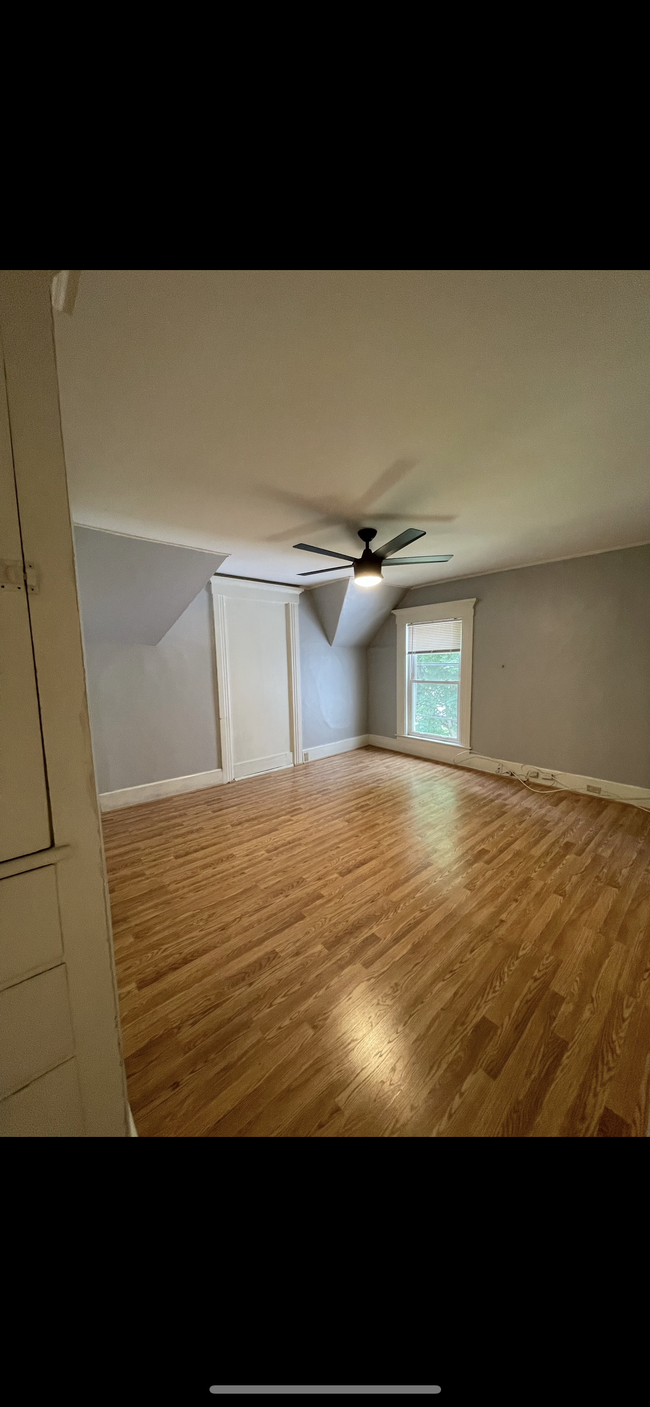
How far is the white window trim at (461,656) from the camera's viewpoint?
4.26 metres

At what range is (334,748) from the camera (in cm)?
514

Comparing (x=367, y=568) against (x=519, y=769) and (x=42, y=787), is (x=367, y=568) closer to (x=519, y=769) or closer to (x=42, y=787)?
(x=42, y=787)

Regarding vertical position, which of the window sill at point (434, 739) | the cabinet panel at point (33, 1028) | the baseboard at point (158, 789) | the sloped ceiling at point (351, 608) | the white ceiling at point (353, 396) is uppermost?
the white ceiling at point (353, 396)

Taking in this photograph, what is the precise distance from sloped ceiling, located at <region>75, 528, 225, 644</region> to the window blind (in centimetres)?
268

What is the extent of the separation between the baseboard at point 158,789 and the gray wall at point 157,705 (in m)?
0.05

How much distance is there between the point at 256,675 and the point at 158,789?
1.62 metres

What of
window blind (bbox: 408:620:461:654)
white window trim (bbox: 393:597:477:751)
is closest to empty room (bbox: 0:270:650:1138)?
white window trim (bbox: 393:597:477:751)

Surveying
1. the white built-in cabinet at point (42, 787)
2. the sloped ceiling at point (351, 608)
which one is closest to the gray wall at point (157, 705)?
the sloped ceiling at point (351, 608)

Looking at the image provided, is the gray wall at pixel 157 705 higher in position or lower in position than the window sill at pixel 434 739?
higher

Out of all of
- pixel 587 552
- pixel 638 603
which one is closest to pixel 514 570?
pixel 587 552

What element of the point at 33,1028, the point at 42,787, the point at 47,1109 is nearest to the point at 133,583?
the point at 42,787

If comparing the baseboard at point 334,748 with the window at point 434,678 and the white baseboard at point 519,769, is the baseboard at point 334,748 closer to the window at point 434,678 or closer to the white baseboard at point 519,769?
the white baseboard at point 519,769
